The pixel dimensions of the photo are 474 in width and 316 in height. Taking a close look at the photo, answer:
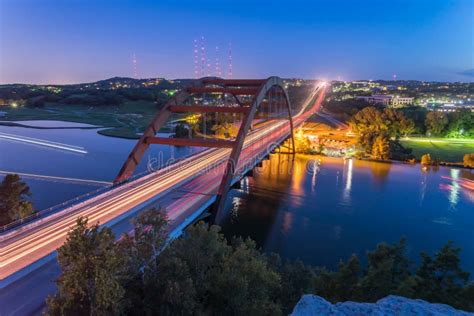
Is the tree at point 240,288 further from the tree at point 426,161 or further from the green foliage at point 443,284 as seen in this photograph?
the tree at point 426,161

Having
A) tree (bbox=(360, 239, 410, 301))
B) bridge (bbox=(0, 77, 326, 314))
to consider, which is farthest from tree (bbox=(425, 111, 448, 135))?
tree (bbox=(360, 239, 410, 301))

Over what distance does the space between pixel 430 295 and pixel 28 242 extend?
12980 mm

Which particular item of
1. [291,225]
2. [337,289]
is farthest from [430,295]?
[291,225]

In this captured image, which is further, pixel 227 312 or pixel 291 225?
pixel 291 225

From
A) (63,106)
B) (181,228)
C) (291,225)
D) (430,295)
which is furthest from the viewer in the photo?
(63,106)

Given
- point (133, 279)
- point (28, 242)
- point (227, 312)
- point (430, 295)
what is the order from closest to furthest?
1. point (133, 279)
2. point (227, 312)
3. point (430, 295)
4. point (28, 242)

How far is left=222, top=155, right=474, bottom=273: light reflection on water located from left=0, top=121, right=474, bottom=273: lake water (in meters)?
0.05

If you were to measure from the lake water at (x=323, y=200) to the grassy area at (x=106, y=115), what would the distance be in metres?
19.2

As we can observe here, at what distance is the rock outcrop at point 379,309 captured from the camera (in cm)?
481

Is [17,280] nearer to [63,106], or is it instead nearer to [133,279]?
[133,279]

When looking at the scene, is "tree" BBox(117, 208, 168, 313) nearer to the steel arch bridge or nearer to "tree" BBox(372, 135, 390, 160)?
the steel arch bridge

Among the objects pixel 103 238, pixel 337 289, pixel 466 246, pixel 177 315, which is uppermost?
pixel 103 238

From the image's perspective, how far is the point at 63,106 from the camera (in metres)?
98.9

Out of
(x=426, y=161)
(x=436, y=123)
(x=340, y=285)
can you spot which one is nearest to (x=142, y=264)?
(x=340, y=285)
